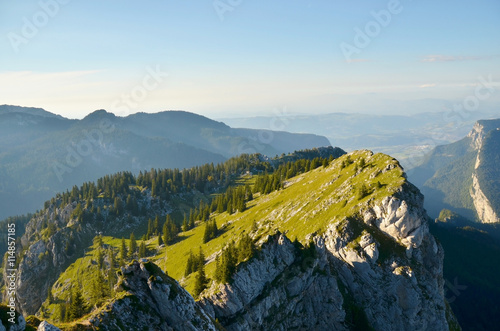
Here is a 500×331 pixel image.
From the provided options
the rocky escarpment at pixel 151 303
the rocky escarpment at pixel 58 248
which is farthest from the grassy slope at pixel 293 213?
the rocky escarpment at pixel 151 303

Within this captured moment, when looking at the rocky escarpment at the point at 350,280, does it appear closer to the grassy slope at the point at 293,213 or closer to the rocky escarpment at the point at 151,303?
the grassy slope at the point at 293,213

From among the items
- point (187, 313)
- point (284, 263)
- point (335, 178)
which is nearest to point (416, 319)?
point (284, 263)

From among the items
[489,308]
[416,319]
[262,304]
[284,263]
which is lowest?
[489,308]

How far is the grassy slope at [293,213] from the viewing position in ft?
294

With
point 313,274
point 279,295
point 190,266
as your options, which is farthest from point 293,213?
point 279,295

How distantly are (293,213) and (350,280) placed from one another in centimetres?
3079

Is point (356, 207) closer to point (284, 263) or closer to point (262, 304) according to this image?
point (284, 263)

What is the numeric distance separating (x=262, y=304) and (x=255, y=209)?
211ft

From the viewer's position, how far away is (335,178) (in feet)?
375

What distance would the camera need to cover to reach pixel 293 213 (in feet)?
344

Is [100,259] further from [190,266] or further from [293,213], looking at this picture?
[293,213]

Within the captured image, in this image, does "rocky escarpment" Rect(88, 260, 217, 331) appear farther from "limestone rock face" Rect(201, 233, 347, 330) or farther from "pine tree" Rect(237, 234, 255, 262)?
"pine tree" Rect(237, 234, 255, 262)

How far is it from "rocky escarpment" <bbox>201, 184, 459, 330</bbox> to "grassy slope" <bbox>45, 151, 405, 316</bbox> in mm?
6215

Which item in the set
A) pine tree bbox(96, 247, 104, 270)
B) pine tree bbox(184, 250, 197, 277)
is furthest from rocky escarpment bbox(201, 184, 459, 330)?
pine tree bbox(96, 247, 104, 270)
